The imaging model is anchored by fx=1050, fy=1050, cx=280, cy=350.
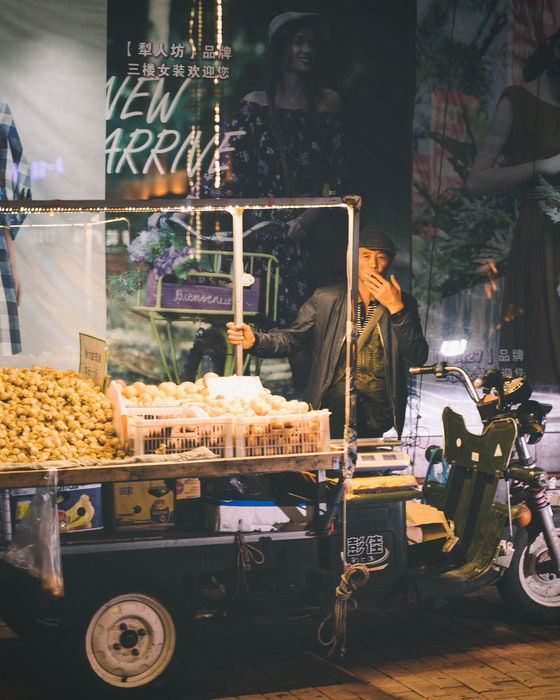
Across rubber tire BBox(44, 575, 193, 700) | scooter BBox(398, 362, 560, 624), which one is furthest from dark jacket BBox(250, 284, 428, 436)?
rubber tire BBox(44, 575, 193, 700)

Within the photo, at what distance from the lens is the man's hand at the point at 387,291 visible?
354 inches

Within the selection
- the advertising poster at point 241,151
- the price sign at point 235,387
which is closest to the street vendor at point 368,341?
the advertising poster at point 241,151

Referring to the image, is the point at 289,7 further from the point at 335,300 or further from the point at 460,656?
the point at 460,656

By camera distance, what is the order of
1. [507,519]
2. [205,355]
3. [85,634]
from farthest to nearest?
1. [205,355]
2. [507,519]
3. [85,634]

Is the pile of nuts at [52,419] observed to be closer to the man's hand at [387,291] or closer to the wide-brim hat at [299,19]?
the man's hand at [387,291]

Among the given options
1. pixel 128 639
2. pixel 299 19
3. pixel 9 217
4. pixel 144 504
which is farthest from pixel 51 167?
pixel 128 639

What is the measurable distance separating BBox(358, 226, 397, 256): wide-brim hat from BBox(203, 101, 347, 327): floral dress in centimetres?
41

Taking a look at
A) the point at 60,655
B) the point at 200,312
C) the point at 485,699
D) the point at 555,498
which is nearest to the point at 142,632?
the point at 60,655

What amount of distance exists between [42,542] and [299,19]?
5.57m

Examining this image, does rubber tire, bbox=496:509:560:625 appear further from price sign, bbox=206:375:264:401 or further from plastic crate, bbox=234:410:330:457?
price sign, bbox=206:375:264:401

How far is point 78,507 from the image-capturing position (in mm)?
5141

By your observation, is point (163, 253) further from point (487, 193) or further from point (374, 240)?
point (487, 193)

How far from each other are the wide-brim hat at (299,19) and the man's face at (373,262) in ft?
6.12

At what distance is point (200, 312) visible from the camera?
8.64 m
